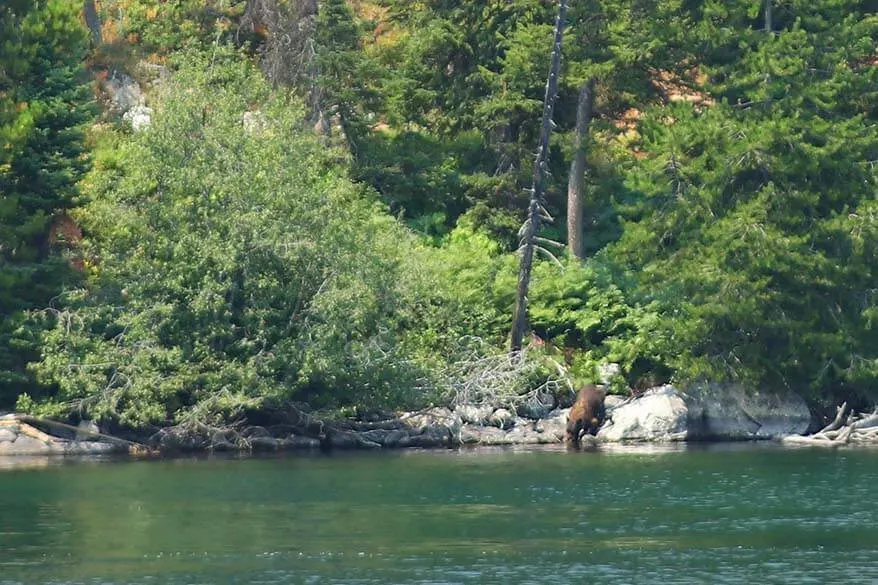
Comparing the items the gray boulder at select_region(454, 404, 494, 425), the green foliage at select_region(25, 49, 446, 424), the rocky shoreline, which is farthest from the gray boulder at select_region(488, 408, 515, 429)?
the green foliage at select_region(25, 49, 446, 424)

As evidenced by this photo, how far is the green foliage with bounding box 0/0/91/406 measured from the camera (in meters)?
41.5

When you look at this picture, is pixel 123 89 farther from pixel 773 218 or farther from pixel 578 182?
pixel 773 218

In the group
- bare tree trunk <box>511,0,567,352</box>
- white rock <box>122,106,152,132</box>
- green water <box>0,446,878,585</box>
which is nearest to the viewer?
green water <box>0,446,878,585</box>

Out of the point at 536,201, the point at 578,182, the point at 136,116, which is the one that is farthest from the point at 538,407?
the point at 136,116

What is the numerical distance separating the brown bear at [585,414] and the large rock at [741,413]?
2.55 meters

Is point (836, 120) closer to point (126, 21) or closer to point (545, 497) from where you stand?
point (545, 497)

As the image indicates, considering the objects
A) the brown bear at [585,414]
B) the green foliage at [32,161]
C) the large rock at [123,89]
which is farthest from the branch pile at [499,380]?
the large rock at [123,89]

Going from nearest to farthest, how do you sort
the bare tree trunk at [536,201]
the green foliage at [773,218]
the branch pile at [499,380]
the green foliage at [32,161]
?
the green foliage at [32,161] < the branch pile at [499,380] < the green foliage at [773,218] < the bare tree trunk at [536,201]

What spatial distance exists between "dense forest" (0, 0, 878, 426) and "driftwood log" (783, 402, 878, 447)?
2.68 ft

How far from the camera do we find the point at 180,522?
3027 cm

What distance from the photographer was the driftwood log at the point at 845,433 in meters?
42.8

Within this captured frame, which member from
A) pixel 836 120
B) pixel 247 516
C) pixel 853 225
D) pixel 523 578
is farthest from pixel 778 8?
pixel 523 578

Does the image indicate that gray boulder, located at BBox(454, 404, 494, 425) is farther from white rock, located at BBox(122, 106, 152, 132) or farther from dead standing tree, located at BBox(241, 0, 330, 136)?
white rock, located at BBox(122, 106, 152, 132)

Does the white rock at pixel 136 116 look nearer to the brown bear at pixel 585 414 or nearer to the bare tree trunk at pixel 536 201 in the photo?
the bare tree trunk at pixel 536 201
